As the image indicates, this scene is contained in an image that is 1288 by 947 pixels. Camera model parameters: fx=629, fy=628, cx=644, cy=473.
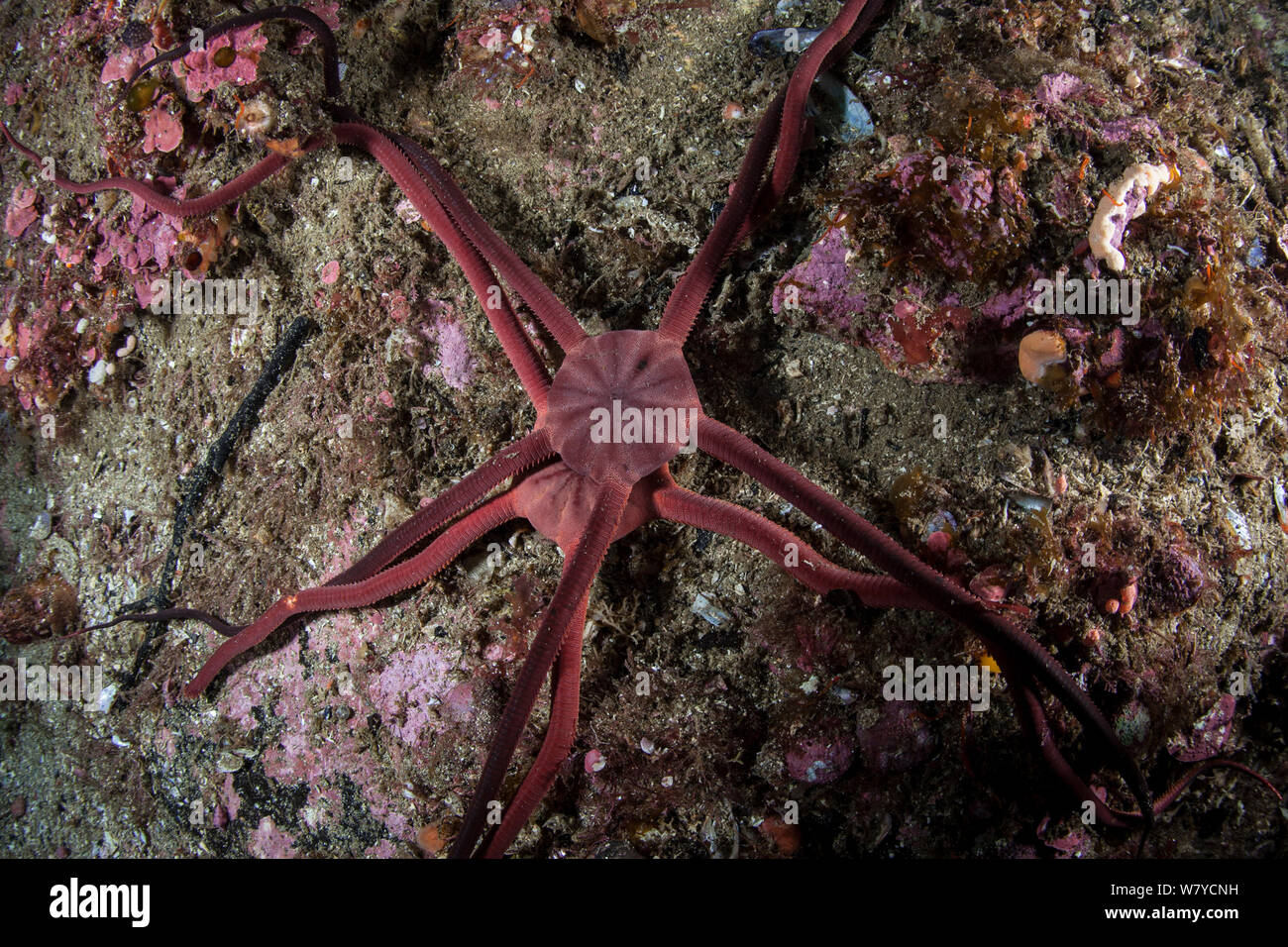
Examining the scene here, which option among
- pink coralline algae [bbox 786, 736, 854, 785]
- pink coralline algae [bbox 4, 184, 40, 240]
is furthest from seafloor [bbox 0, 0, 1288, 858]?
pink coralline algae [bbox 4, 184, 40, 240]

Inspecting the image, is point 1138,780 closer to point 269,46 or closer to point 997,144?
point 997,144

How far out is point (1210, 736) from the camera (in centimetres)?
243

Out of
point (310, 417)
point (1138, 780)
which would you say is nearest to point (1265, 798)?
point (1138, 780)

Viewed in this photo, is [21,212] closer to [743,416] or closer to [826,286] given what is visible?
[743,416]

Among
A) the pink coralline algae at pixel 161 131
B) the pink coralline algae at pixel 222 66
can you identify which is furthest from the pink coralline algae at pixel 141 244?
the pink coralline algae at pixel 222 66

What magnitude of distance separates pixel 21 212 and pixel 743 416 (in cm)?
488

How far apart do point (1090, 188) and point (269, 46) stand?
11.6 ft

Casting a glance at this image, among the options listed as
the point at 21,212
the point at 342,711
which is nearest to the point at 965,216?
the point at 342,711

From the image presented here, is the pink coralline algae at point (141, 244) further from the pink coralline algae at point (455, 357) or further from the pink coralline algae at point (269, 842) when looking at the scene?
the pink coralline algae at point (269, 842)

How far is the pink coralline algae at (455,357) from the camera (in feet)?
8.80

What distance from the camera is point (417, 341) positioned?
2.70m

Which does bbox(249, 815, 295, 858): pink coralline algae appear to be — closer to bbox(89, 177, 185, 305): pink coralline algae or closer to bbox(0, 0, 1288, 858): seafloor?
bbox(0, 0, 1288, 858): seafloor
